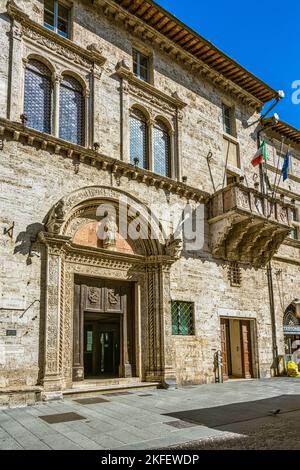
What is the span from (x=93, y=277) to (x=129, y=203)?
2.60m

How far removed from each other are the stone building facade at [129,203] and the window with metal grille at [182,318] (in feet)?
0.19

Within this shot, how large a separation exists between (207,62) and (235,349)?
11.9 metres

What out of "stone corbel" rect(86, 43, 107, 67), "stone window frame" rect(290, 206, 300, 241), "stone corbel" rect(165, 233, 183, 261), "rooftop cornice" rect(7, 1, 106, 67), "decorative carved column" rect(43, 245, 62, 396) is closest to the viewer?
"decorative carved column" rect(43, 245, 62, 396)

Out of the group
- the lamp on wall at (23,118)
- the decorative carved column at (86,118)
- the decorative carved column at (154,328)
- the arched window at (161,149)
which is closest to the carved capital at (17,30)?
the lamp on wall at (23,118)

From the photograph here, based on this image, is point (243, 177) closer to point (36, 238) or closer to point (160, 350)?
point (160, 350)

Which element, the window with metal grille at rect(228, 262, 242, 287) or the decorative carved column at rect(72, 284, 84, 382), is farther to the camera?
the window with metal grille at rect(228, 262, 242, 287)

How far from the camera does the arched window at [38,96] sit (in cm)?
1156

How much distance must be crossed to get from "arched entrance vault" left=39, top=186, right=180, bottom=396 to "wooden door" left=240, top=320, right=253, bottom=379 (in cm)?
465

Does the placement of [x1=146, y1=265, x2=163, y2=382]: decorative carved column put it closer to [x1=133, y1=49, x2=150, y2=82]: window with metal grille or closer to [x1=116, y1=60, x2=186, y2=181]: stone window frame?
[x1=116, y1=60, x2=186, y2=181]: stone window frame

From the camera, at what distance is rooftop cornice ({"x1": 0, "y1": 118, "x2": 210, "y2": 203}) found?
35.0ft

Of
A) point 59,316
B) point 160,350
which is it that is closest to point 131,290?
point 160,350

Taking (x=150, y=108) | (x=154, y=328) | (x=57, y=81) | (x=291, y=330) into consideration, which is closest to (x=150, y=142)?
(x=150, y=108)

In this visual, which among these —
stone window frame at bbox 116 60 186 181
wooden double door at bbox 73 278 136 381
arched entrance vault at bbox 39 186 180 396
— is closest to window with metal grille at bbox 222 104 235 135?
stone window frame at bbox 116 60 186 181

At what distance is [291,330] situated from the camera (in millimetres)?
18266
